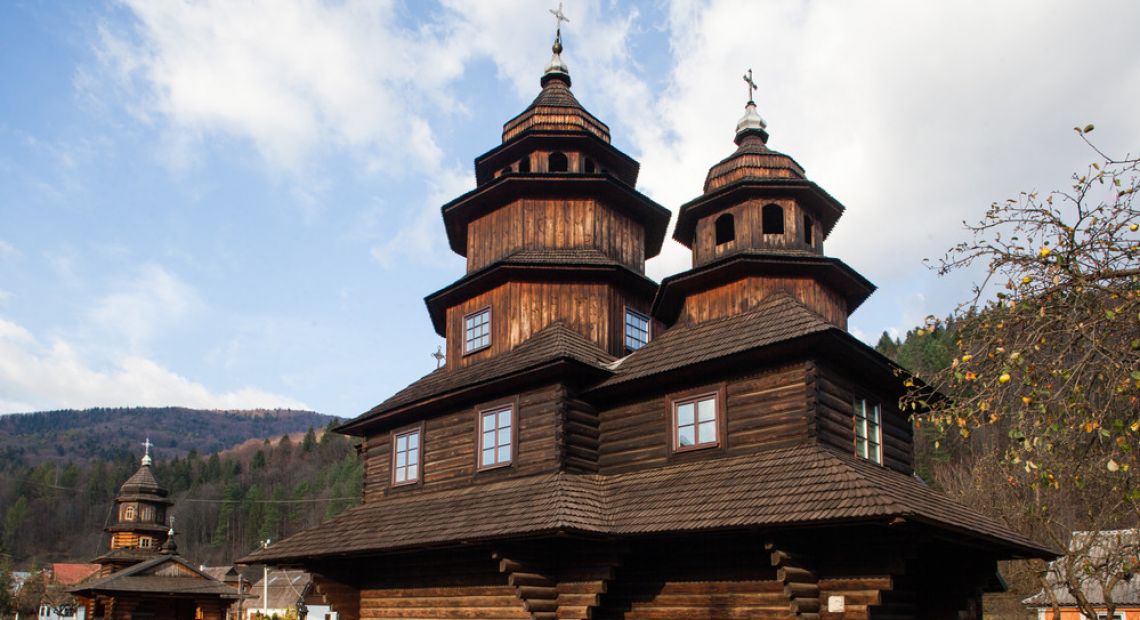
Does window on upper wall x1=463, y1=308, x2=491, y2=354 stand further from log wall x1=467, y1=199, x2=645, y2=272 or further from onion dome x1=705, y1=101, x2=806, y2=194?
onion dome x1=705, y1=101, x2=806, y2=194

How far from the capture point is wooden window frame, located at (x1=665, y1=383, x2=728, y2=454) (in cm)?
1548

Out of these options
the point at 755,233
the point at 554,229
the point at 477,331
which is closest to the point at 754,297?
the point at 755,233

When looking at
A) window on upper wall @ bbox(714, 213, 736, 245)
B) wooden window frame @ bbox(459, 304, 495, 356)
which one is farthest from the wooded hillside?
window on upper wall @ bbox(714, 213, 736, 245)

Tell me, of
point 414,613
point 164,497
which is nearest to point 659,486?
→ point 414,613

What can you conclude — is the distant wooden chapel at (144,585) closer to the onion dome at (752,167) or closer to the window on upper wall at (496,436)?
the window on upper wall at (496,436)

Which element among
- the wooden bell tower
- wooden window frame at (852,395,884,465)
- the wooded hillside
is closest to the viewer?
wooden window frame at (852,395,884,465)

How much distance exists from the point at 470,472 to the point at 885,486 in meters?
8.24

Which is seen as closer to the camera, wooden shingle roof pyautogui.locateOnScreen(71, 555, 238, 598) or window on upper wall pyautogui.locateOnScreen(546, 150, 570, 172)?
window on upper wall pyautogui.locateOnScreen(546, 150, 570, 172)

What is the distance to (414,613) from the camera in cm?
1811

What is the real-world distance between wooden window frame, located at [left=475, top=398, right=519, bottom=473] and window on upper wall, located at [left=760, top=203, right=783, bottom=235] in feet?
Result: 21.2

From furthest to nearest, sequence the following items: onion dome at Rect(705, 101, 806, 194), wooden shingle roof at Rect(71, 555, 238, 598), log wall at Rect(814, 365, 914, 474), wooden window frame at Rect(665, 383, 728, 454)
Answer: wooden shingle roof at Rect(71, 555, 238, 598)
onion dome at Rect(705, 101, 806, 194)
wooden window frame at Rect(665, 383, 728, 454)
log wall at Rect(814, 365, 914, 474)

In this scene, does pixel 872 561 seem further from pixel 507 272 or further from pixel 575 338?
pixel 507 272

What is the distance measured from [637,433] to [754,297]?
11.8ft

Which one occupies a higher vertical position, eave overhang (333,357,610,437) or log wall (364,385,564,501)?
eave overhang (333,357,610,437)
